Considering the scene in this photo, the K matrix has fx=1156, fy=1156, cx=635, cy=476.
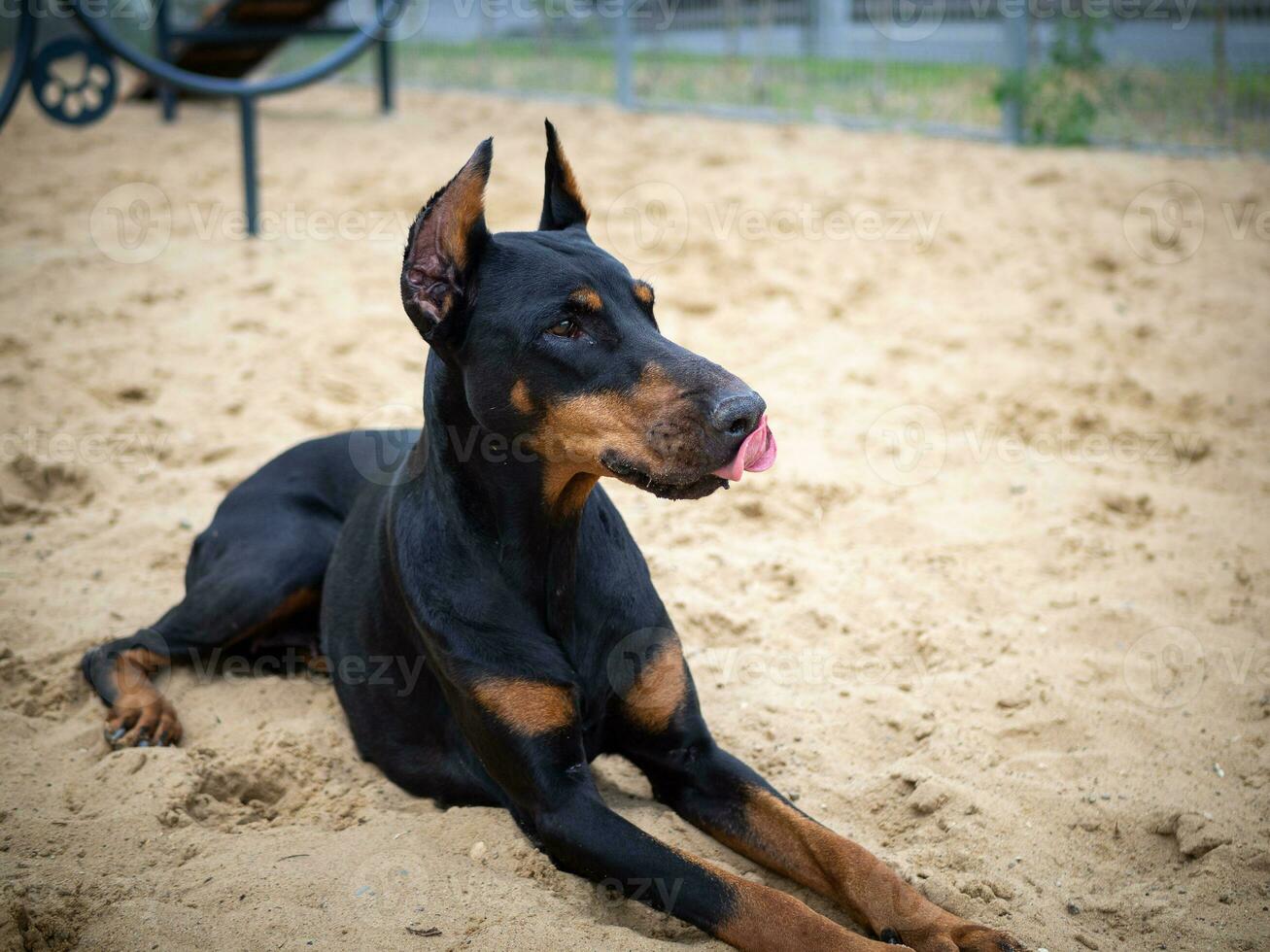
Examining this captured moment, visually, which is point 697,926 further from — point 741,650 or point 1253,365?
point 1253,365

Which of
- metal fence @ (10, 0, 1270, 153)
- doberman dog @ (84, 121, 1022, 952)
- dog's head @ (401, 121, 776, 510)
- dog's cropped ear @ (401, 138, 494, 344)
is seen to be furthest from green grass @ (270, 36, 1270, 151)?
dog's cropped ear @ (401, 138, 494, 344)

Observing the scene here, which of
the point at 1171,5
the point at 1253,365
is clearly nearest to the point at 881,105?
the point at 1171,5

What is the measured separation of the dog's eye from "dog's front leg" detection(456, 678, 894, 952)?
0.87 metres

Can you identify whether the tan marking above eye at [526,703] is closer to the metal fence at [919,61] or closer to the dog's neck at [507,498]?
the dog's neck at [507,498]

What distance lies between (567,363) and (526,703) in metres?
0.85

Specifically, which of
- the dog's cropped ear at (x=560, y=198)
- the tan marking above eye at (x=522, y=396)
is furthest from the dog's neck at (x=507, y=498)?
the dog's cropped ear at (x=560, y=198)

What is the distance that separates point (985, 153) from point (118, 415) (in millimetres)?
6979

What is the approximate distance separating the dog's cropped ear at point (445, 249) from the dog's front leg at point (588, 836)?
93 cm

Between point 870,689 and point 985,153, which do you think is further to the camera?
point 985,153

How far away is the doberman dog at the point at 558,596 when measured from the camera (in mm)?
2650

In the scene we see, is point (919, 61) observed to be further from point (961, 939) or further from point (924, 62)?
point (961, 939)

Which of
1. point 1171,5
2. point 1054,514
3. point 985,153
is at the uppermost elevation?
point 1171,5

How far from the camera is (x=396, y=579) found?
324 cm

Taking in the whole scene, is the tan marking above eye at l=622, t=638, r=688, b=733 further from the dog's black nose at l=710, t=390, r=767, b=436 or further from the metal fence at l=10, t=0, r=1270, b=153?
the metal fence at l=10, t=0, r=1270, b=153
